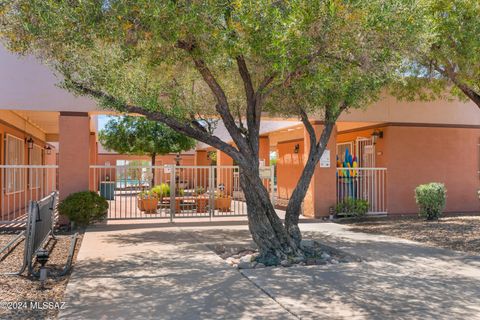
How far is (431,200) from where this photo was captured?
13312mm

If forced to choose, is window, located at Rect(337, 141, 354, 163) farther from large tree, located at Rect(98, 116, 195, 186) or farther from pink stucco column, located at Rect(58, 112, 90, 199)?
large tree, located at Rect(98, 116, 195, 186)

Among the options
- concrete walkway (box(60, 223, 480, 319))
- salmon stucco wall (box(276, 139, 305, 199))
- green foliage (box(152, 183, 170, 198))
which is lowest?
concrete walkway (box(60, 223, 480, 319))

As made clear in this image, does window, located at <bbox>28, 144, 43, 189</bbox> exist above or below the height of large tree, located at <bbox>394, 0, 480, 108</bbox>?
below

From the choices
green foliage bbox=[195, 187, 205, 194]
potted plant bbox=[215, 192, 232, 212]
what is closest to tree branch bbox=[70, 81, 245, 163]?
potted plant bbox=[215, 192, 232, 212]

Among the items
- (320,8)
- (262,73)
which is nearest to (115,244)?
(262,73)

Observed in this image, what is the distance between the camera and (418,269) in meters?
7.35

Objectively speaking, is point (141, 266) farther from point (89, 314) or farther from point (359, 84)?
point (359, 84)

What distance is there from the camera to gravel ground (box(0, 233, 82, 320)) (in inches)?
206

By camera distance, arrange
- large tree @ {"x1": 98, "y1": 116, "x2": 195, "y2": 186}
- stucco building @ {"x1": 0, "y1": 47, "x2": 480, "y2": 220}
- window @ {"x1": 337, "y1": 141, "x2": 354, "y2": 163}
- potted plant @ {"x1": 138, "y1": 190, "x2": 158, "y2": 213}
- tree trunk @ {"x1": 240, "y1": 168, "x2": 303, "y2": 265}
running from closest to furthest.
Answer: tree trunk @ {"x1": 240, "y1": 168, "x2": 303, "y2": 265}
stucco building @ {"x1": 0, "y1": 47, "x2": 480, "y2": 220}
potted plant @ {"x1": 138, "y1": 190, "x2": 158, "y2": 213}
window @ {"x1": 337, "y1": 141, "x2": 354, "y2": 163}
large tree @ {"x1": 98, "y1": 116, "x2": 195, "y2": 186}

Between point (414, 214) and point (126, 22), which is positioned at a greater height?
point (126, 22)

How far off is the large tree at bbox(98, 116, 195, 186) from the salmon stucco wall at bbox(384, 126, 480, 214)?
532 inches

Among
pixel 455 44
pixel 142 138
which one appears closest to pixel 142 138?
pixel 142 138

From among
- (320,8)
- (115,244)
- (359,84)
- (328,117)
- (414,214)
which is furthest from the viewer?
(414,214)

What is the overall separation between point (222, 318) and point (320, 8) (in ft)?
14.8
